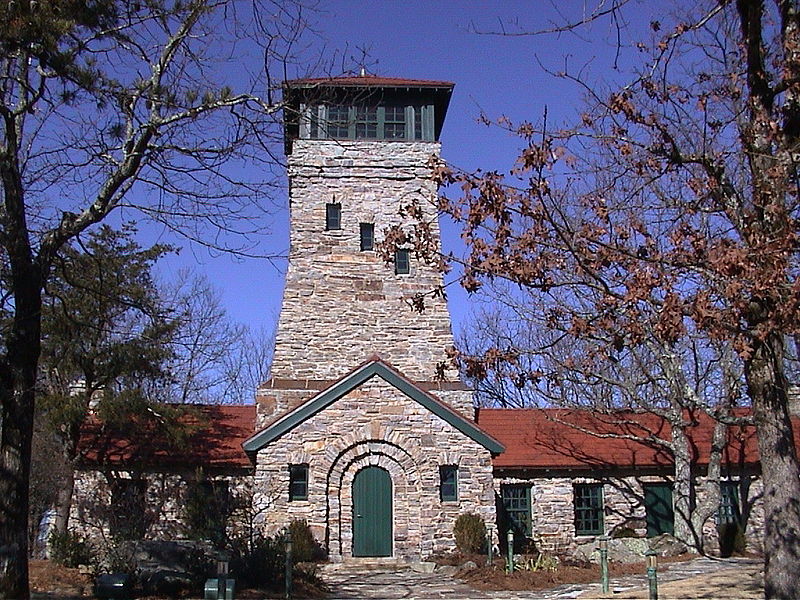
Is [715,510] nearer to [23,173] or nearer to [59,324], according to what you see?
[59,324]

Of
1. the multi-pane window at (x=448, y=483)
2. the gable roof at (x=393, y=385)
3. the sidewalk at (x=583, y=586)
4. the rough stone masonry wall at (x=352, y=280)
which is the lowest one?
the sidewalk at (x=583, y=586)

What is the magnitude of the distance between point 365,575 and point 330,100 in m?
10.7

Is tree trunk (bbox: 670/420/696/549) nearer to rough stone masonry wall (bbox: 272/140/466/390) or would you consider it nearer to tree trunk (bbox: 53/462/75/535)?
rough stone masonry wall (bbox: 272/140/466/390)

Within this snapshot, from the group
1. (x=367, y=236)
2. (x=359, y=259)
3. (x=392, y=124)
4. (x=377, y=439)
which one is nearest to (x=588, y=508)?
(x=377, y=439)

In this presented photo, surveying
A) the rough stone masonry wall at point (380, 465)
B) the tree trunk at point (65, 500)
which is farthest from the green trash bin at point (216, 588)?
the tree trunk at point (65, 500)

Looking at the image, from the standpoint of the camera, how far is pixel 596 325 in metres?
8.91

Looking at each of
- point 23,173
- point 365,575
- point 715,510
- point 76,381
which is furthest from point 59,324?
point 715,510

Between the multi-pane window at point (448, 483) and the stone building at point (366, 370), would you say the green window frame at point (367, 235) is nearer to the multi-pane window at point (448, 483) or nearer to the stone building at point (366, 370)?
the stone building at point (366, 370)

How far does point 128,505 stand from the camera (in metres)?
19.4

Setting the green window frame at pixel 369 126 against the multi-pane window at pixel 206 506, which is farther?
the green window frame at pixel 369 126

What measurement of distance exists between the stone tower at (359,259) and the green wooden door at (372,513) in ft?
11.6

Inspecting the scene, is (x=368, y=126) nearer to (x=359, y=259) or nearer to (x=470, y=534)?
(x=359, y=259)

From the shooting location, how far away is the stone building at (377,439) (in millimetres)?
18844

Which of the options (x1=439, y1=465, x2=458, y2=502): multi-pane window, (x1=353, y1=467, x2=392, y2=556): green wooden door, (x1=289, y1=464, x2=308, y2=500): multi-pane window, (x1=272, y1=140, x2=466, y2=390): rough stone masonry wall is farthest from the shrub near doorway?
(x1=272, y1=140, x2=466, y2=390): rough stone masonry wall
